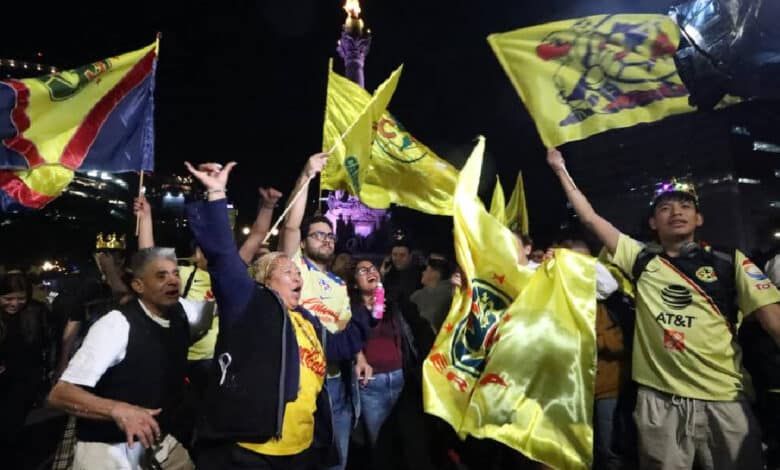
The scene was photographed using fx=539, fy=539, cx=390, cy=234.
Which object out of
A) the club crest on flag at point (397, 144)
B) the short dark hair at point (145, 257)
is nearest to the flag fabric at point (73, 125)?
the short dark hair at point (145, 257)

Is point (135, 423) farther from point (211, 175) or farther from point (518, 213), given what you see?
point (518, 213)

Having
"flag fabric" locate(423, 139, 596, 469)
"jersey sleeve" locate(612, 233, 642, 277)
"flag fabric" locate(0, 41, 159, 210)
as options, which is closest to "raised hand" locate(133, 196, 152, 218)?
Answer: "flag fabric" locate(0, 41, 159, 210)

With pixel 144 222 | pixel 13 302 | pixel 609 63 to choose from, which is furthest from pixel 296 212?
pixel 13 302

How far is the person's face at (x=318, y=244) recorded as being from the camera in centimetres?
479

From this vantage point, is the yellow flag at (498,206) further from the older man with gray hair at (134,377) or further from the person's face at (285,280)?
the older man with gray hair at (134,377)

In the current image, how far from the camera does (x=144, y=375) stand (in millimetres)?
3229

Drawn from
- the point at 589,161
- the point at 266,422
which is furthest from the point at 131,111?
the point at 589,161

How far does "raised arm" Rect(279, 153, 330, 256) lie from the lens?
4536 mm

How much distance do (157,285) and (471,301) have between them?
2.10 meters

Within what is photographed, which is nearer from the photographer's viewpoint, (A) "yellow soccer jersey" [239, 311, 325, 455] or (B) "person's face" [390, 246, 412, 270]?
(A) "yellow soccer jersey" [239, 311, 325, 455]

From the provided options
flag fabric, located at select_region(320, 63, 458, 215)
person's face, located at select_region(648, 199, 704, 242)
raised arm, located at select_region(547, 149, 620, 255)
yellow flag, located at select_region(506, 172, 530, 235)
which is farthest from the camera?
yellow flag, located at select_region(506, 172, 530, 235)

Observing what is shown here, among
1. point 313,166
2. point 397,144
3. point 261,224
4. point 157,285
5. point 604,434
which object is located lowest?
point 604,434

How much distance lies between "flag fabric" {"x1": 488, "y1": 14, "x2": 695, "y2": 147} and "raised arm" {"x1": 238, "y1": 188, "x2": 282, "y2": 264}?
243 centimetres

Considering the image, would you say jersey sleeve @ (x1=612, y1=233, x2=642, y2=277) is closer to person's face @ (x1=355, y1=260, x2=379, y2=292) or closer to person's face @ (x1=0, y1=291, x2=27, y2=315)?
person's face @ (x1=355, y1=260, x2=379, y2=292)
